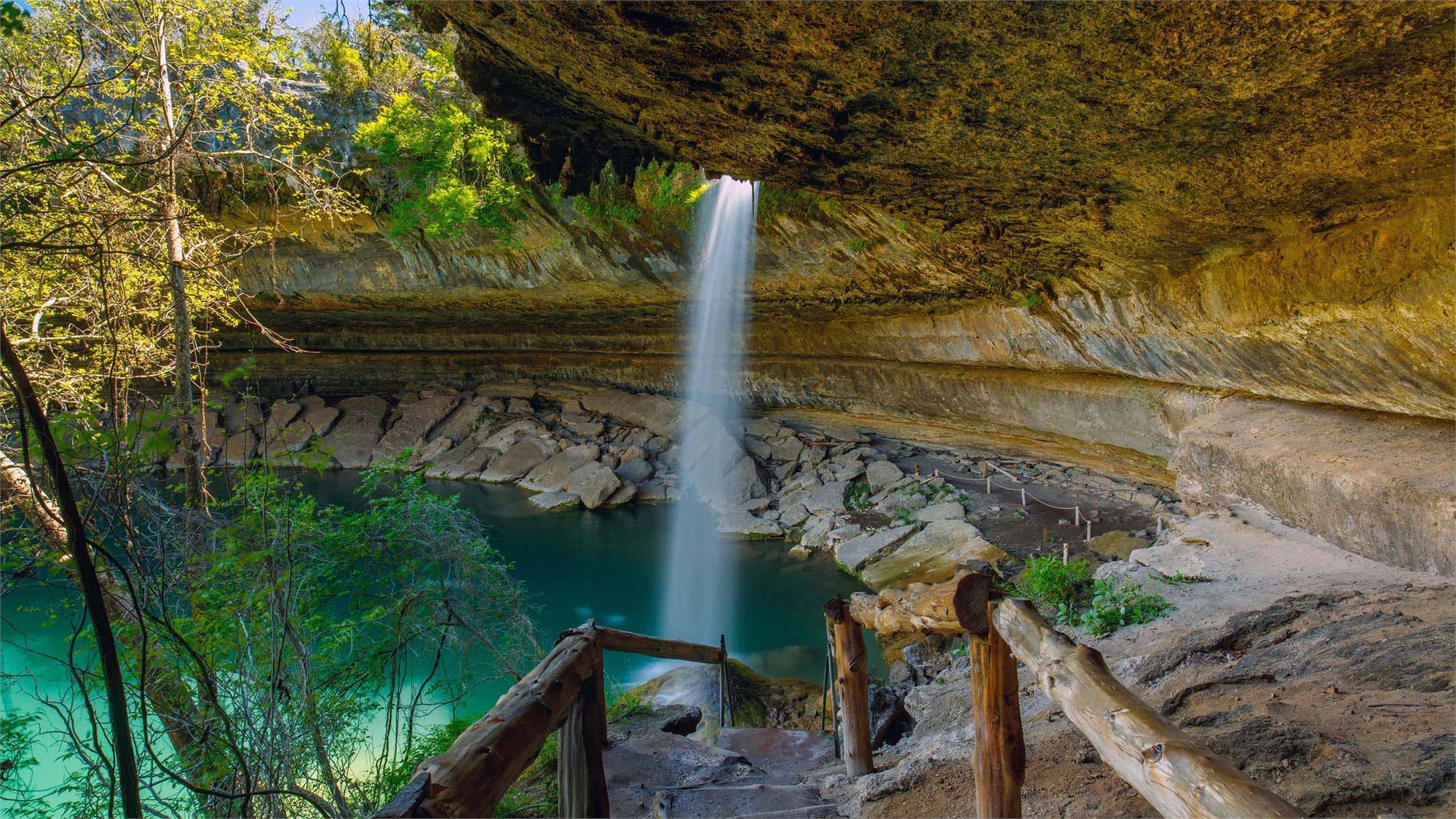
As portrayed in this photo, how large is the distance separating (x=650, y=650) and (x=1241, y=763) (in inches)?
111

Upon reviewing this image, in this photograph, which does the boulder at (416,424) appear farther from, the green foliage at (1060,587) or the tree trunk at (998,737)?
the tree trunk at (998,737)

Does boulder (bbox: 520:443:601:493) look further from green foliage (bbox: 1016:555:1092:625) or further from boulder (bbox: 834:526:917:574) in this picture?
green foliage (bbox: 1016:555:1092:625)

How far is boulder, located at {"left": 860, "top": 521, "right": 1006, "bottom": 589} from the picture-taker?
31.9ft

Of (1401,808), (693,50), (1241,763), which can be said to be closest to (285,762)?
(693,50)

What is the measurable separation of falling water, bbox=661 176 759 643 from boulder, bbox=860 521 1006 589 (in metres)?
2.40

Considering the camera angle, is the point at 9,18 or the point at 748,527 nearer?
the point at 9,18

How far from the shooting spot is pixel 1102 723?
1.82 metres

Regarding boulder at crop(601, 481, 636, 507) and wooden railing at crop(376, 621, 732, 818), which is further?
boulder at crop(601, 481, 636, 507)

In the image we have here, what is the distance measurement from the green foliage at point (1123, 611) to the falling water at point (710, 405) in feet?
17.4

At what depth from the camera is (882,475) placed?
13789mm

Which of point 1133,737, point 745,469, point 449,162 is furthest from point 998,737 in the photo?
point 745,469

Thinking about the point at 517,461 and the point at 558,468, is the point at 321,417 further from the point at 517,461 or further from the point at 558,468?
the point at 558,468

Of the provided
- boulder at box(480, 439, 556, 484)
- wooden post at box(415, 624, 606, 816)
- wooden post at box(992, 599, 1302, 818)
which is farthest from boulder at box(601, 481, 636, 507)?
wooden post at box(992, 599, 1302, 818)

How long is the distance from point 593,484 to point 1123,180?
12606mm
